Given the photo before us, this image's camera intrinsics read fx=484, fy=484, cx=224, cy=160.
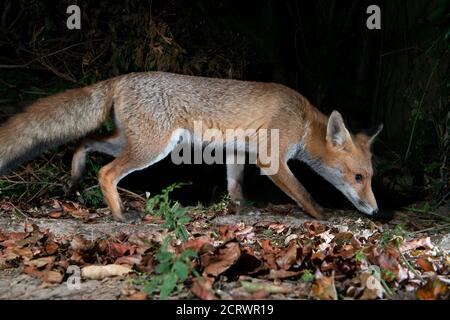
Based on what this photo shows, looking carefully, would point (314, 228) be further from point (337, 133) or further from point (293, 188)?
point (337, 133)

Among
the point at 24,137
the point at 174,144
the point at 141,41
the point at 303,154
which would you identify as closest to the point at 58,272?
the point at 24,137

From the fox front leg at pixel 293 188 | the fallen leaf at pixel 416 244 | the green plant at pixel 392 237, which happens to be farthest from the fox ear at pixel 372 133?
the fallen leaf at pixel 416 244

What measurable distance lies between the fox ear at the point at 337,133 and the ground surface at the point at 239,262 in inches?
49.1

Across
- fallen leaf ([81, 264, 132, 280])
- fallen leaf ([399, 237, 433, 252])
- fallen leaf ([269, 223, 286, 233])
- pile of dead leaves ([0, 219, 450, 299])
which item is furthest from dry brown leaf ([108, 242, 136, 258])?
fallen leaf ([399, 237, 433, 252])

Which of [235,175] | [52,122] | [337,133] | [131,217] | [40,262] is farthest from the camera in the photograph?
[235,175]

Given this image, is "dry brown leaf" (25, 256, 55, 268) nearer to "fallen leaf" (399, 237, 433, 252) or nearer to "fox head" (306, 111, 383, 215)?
"fallen leaf" (399, 237, 433, 252)

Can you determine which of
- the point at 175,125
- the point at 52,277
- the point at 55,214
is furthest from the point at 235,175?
the point at 52,277

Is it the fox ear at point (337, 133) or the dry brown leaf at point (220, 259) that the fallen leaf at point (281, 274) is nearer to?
the dry brown leaf at point (220, 259)

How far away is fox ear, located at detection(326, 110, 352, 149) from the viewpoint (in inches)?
211

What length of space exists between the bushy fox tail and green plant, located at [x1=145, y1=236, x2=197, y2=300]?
2474 mm

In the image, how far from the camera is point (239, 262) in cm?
284

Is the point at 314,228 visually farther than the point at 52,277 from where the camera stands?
Yes

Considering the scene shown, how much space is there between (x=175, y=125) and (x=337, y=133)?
1824 millimetres

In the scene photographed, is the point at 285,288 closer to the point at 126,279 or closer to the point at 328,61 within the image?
the point at 126,279
